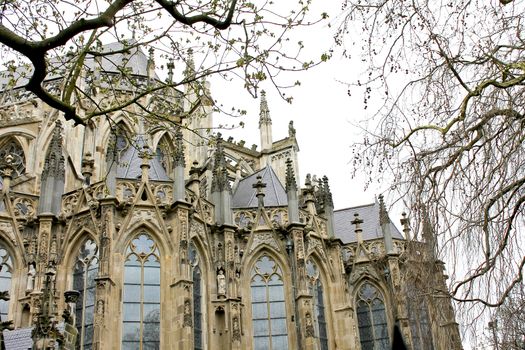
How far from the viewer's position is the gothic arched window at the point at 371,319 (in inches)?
885

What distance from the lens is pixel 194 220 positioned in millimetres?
19875

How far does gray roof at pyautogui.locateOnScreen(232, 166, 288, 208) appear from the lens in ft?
75.7

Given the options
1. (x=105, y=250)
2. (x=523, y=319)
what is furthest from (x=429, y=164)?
(x=105, y=250)

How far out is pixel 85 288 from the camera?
1844 centimetres

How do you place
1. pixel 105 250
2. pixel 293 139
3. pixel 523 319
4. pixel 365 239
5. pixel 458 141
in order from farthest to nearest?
pixel 293 139
pixel 365 239
pixel 105 250
pixel 458 141
pixel 523 319

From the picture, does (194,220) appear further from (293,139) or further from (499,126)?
(499,126)

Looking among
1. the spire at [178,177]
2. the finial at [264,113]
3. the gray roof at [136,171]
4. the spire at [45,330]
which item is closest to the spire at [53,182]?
the gray roof at [136,171]

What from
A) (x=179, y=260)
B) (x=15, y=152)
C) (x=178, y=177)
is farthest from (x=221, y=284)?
(x=15, y=152)

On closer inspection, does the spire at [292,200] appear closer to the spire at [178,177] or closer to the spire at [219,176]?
the spire at [219,176]

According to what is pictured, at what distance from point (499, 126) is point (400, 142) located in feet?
3.69

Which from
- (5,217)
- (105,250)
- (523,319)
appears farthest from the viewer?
(5,217)

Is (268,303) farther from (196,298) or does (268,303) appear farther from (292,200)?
(292,200)

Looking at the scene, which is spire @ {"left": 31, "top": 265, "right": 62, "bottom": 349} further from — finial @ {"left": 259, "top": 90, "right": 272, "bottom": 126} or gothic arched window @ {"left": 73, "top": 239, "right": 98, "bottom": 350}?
finial @ {"left": 259, "top": 90, "right": 272, "bottom": 126}

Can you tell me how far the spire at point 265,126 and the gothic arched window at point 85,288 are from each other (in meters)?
13.2
